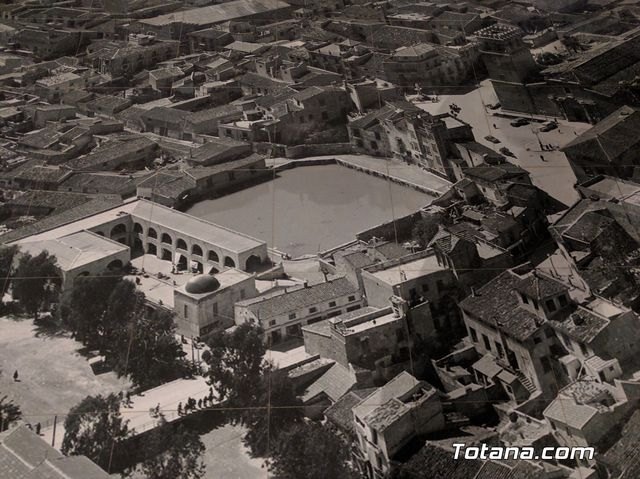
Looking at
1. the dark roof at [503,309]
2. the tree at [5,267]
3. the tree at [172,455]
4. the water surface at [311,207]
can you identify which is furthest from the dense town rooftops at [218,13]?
the tree at [172,455]

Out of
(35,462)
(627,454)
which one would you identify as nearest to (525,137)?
(627,454)

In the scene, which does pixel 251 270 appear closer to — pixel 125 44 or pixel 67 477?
pixel 67 477

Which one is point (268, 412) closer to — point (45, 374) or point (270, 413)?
point (270, 413)

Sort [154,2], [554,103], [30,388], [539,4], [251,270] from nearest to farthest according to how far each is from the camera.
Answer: [30,388] → [251,270] → [554,103] → [539,4] → [154,2]

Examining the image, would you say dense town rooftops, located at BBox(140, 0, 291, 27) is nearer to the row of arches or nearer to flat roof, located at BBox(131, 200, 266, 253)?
flat roof, located at BBox(131, 200, 266, 253)

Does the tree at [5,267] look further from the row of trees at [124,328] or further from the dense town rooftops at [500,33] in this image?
the dense town rooftops at [500,33]

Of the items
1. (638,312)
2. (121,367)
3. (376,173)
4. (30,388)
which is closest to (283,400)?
(121,367)
